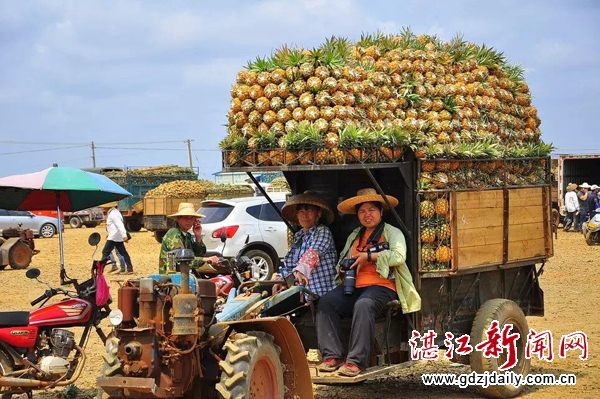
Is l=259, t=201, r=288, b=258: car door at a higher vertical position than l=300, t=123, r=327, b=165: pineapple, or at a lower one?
lower

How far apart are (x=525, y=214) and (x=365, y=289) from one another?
2588 mm

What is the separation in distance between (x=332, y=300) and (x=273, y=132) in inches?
67.5

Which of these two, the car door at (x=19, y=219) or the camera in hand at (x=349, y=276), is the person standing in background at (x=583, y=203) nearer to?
the car door at (x=19, y=219)

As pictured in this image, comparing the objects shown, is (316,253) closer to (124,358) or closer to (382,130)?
(382,130)

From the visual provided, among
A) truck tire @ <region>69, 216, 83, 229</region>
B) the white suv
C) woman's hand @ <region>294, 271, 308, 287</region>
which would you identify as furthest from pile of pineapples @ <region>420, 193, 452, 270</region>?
truck tire @ <region>69, 216, 83, 229</region>

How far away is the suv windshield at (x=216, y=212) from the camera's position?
20.0 metres

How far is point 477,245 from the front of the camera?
30.2 feet

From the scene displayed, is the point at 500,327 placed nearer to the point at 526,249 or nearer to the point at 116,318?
the point at 526,249

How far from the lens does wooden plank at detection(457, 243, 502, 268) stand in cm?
897

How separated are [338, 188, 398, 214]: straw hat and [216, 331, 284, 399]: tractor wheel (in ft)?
6.51

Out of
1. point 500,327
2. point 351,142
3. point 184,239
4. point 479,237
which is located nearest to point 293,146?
point 351,142

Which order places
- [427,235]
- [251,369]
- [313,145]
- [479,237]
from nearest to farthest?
[251,369]
[313,145]
[427,235]
[479,237]

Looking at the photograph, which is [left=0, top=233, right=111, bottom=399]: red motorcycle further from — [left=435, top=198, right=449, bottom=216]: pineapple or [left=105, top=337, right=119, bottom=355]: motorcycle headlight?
[left=435, top=198, right=449, bottom=216]: pineapple

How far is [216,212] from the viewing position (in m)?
20.2
